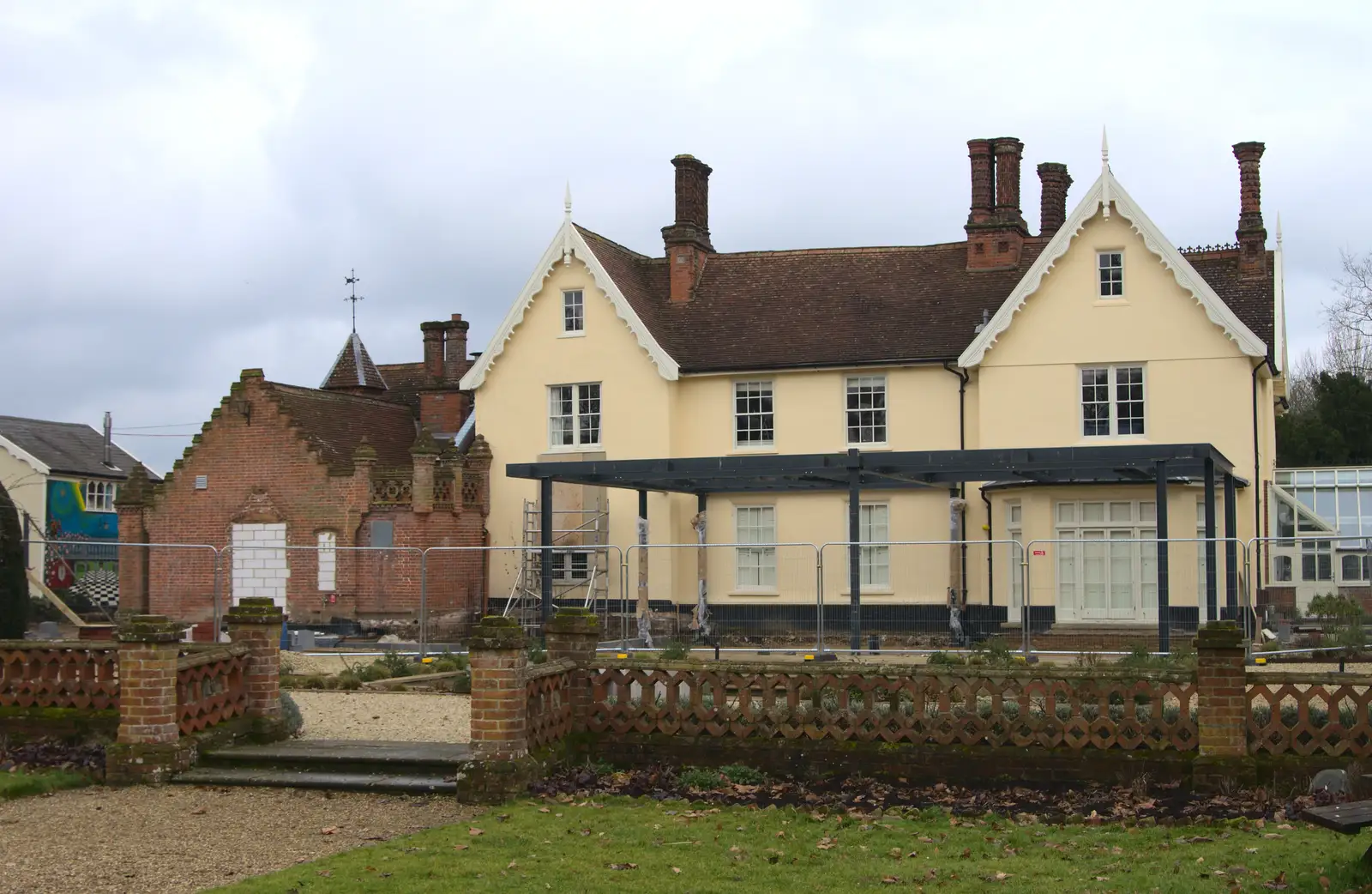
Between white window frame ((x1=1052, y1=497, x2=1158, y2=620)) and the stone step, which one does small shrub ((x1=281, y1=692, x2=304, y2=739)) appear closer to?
the stone step

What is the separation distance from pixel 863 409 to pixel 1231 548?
8813 mm

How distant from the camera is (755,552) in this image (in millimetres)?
32344

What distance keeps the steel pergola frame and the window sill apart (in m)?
1.97

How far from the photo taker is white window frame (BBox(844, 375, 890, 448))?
32.3 meters

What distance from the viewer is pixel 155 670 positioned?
13.7 meters

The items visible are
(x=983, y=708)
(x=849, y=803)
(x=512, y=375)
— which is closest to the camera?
(x=849, y=803)

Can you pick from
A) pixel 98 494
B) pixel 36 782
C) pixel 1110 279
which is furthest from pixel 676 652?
pixel 98 494

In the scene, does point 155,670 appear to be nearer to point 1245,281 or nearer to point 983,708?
point 983,708

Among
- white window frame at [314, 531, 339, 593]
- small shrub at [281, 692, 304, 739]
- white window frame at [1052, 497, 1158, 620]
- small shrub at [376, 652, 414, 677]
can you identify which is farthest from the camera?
white window frame at [314, 531, 339, 593]

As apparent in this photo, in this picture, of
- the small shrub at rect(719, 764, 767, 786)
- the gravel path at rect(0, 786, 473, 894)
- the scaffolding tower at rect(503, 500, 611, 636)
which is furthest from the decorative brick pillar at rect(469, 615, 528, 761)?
the scaffolding tower at rect(503, 500, 611, 636)

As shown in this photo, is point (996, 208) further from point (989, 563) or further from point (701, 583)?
point (701, 583)

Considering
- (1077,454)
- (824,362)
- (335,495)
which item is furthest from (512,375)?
(1077,454)

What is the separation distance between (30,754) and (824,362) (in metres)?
20.8

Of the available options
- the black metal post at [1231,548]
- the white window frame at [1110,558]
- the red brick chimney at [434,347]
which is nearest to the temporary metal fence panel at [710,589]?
the white window frame at [1110,558]
